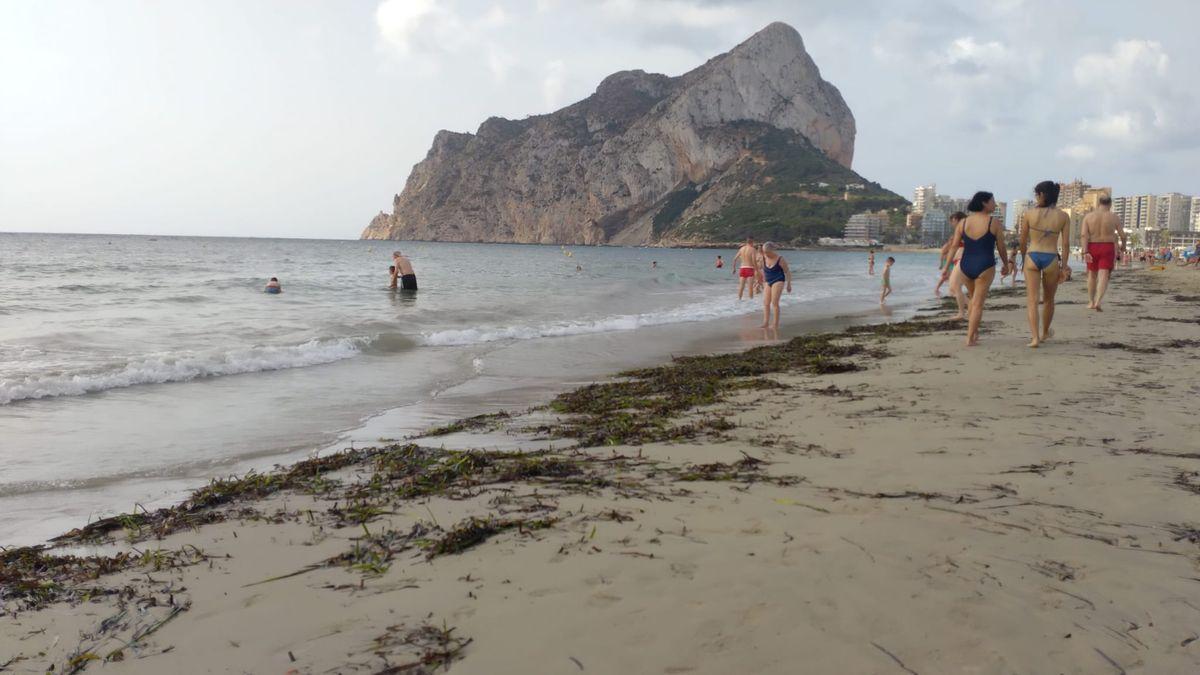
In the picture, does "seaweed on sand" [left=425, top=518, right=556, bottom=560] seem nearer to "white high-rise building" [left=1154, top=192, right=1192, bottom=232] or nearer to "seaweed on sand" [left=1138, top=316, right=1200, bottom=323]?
"seaweed on sand" [left=1138, top=316, right=1200, bottom=323]

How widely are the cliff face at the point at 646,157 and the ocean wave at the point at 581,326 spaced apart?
110 m

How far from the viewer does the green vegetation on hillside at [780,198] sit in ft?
409

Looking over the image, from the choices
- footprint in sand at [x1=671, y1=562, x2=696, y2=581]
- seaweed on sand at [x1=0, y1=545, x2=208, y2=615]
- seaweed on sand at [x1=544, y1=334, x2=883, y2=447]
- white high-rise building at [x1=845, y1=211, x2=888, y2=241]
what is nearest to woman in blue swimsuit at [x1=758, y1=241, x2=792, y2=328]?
seaweed on sand at [x1=544, y1=334, x2=883, y2=447]

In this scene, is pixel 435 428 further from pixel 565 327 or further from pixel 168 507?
pixel 565 327

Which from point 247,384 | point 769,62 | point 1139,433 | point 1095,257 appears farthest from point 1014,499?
point 769,62

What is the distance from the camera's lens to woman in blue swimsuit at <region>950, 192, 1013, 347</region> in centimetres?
849

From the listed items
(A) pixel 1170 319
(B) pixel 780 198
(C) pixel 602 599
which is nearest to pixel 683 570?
(C) pixel 602 599

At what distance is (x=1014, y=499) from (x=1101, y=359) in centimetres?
546

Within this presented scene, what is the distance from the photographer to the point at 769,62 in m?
151

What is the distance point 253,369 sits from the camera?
31.0 feet

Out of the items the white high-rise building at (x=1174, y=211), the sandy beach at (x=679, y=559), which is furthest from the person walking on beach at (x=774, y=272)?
the white high-rise building at (x=1174, y=211)

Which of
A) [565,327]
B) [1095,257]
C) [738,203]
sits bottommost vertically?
[565,327]

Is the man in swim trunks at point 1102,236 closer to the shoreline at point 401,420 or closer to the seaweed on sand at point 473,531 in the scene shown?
the shoreline at point 401,420

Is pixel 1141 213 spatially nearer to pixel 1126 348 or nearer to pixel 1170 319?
pixel 1170 319
